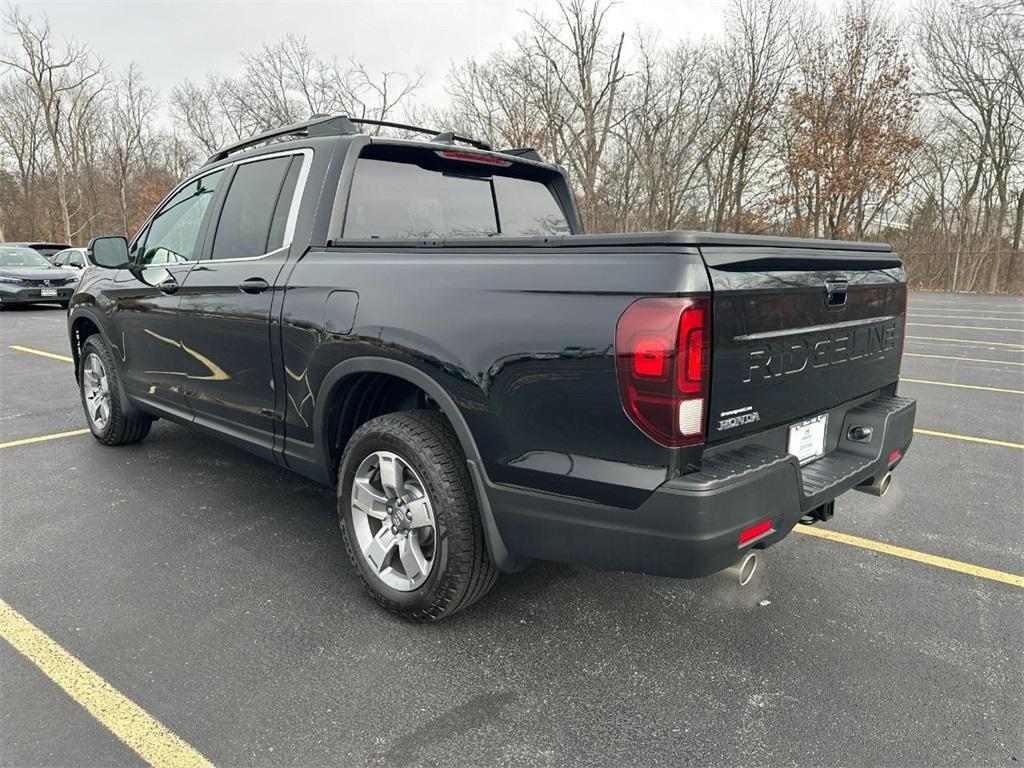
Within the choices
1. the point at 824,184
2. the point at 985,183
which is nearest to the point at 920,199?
the point at 985,183

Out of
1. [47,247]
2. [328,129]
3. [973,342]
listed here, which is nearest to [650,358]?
[328,129]

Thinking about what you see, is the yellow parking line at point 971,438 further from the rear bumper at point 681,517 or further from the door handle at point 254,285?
the door handle at point 254,285

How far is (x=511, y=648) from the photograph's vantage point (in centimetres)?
249

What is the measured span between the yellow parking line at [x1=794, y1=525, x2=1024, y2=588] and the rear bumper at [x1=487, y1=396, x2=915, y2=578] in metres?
1.16

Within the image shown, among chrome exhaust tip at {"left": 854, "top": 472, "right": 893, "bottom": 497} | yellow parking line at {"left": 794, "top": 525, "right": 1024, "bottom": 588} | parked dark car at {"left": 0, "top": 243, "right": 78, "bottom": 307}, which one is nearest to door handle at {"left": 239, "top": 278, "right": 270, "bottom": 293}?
chrome exhaust tip at {"left": 854, "top": 472, "right": 893, "bottom": 497}

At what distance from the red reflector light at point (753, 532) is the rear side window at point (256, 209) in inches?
95.1

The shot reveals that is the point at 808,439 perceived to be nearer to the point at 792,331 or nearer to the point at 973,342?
the point at 792,331

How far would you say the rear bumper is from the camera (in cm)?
192

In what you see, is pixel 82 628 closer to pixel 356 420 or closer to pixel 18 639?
pixel 18 639

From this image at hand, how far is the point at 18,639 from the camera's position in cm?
251

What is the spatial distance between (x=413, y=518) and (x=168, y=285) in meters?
2.31

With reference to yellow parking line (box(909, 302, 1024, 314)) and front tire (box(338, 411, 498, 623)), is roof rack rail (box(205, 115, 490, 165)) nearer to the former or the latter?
front tire (box(338, 411, 498, 623))

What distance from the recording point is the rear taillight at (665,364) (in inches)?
74.0

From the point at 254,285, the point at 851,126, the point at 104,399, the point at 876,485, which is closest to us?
the point at 876,485
